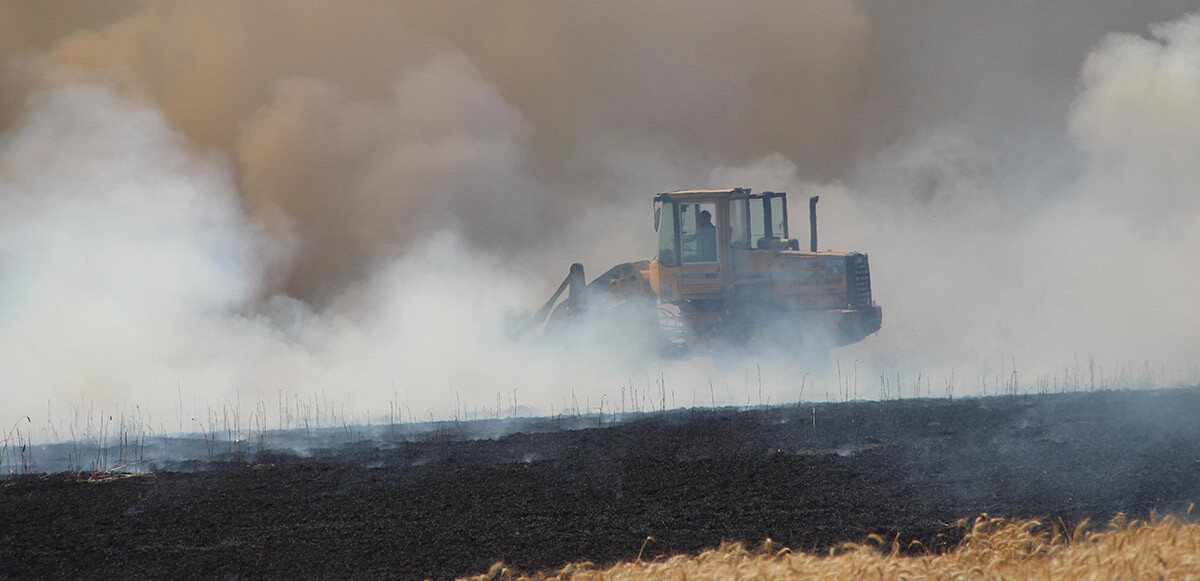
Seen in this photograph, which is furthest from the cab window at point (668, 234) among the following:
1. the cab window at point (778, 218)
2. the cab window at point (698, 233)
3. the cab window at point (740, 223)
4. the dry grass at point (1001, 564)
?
the dry grass at point (1001, 564)

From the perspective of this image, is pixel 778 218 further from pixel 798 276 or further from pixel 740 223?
pixel 798 276

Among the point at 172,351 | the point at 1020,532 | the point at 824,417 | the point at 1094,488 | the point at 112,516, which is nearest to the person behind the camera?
the point at 1020,532

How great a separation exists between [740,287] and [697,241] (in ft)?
3.28

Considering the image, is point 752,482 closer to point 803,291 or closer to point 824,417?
point 824,417

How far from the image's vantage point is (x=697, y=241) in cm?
1586

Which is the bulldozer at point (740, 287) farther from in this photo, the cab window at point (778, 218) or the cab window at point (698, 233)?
the cab window at point (778, 218)

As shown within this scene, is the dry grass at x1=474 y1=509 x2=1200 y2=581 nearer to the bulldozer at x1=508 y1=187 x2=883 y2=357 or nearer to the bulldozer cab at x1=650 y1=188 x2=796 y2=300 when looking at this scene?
the bulldozer at x1=508 y1=187 x2=883 y2=357

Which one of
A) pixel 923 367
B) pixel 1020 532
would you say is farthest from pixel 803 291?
pixel 1020 532

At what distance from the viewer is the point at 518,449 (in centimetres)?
1055

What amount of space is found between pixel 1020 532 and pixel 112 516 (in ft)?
22.5

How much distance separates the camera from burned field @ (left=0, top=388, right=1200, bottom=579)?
7125 mm

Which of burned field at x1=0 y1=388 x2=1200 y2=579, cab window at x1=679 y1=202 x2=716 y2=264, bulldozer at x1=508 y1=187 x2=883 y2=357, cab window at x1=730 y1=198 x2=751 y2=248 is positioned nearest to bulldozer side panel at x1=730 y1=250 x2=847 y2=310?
bulldozer at x1=508 y1=187 x2=883 y2=357

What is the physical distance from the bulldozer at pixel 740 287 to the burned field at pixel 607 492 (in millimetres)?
4512

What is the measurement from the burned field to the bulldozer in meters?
4.51
